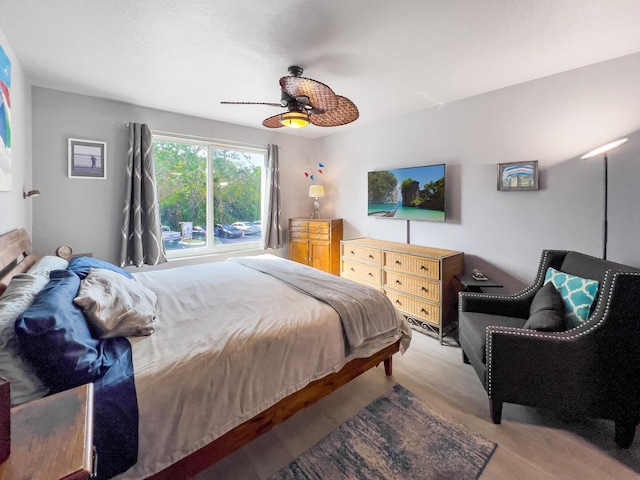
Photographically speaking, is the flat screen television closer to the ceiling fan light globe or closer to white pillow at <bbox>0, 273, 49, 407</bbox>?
the ceiling fan light globe

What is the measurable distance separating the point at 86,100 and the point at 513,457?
4.80 meters

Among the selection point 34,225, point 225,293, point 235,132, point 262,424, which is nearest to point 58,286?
point 225,293

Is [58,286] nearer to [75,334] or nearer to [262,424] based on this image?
[75,334]

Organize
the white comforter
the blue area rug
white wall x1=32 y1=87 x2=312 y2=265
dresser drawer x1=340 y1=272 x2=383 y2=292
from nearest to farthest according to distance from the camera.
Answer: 1. the white comforter
2. the blue area rug
3. white wall x1=32 y1=87 x2=312 y2=265
4. dresser drawer x1=340 y1=272 x2=383 y2=292

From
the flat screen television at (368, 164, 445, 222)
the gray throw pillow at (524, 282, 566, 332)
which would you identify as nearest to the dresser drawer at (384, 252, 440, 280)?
the flat screen television at (368, 164, 445, 222)

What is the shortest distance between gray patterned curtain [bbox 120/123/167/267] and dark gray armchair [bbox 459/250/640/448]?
361 centimetres

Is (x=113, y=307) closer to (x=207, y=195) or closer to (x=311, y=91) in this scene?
(x=311, y=91)

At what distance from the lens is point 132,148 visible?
3281 mm

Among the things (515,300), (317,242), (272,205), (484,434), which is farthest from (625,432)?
(272,205)

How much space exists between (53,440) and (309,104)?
2260 millimetres

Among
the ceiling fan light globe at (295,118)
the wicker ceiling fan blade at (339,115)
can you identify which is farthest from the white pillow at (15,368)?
the wicker ceiling fan blade at (339,115)

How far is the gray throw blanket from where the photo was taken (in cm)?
183

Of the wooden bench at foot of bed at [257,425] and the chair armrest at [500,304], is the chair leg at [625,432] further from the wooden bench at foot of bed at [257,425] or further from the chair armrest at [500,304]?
the wooden bench at foot of bed at [257,425]

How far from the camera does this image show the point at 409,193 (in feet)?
12.1
